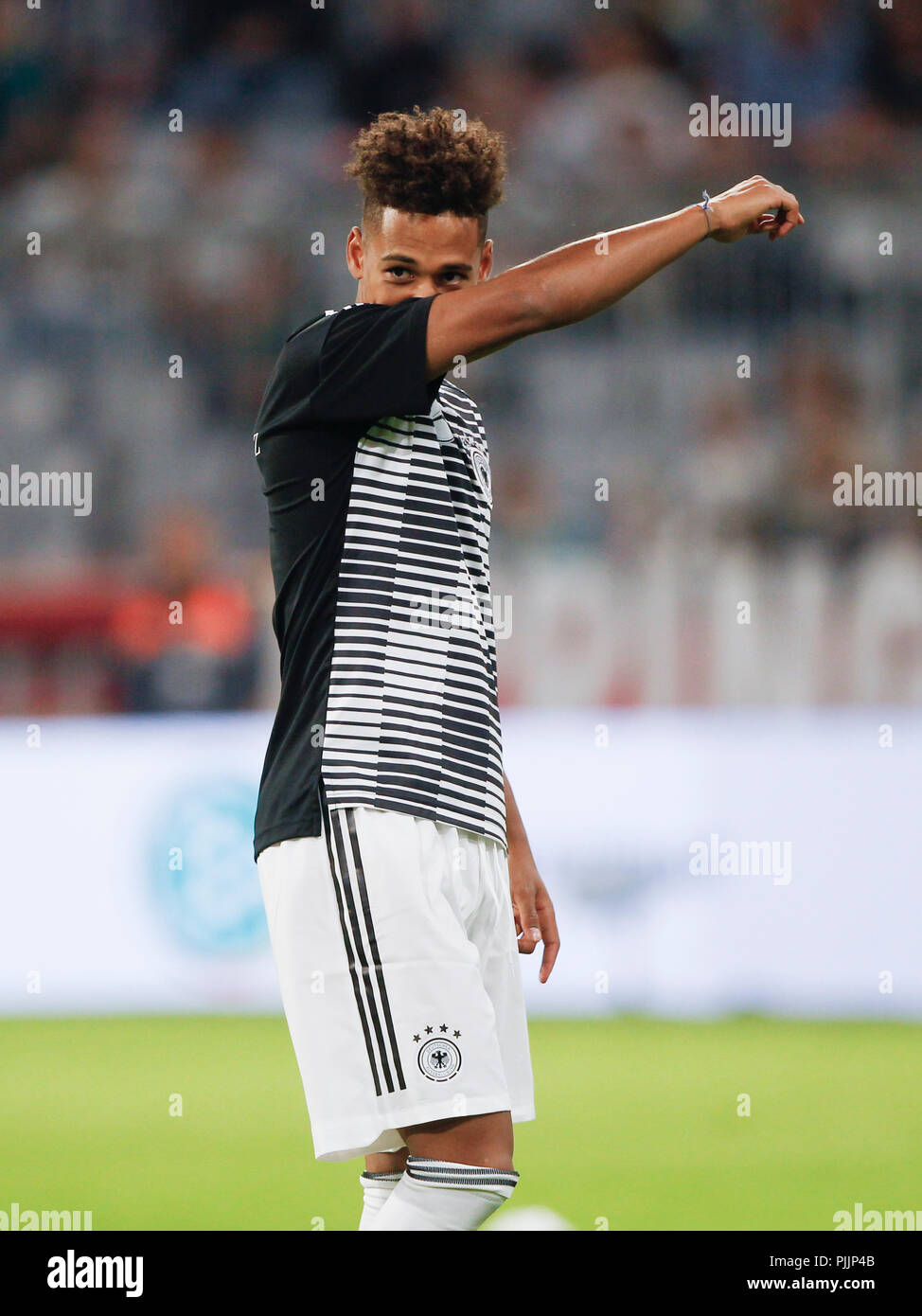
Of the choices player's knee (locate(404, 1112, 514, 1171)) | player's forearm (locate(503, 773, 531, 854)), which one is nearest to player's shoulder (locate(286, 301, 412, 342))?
player's forearm (locate(503, 773, 531, 854))

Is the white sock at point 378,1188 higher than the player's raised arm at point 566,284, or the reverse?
the player's raised arm at point 566,284

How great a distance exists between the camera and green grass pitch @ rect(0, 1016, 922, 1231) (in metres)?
3.59

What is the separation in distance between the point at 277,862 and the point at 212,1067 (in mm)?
3295

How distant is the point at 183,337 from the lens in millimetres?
8930

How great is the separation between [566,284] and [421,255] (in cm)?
34

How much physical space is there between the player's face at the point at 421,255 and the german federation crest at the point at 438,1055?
1.07 m

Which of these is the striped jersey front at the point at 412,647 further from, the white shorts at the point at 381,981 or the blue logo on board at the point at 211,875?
the blue logo on board at the point at 211,875

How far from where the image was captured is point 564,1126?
4516 millimetres

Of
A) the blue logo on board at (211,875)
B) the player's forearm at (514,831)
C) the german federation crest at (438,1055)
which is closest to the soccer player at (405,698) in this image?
Answer: the german federation crest at (438,1055)

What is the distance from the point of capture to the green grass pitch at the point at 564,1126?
3.59m

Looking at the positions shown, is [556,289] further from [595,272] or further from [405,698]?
[405,698]

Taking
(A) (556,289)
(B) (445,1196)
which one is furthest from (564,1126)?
(A) (556,289)

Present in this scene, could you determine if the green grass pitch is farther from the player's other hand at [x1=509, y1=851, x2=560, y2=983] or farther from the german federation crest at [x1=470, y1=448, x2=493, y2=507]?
the german federation crest at [x1=470, y1=448, x2=493, y2=507]
